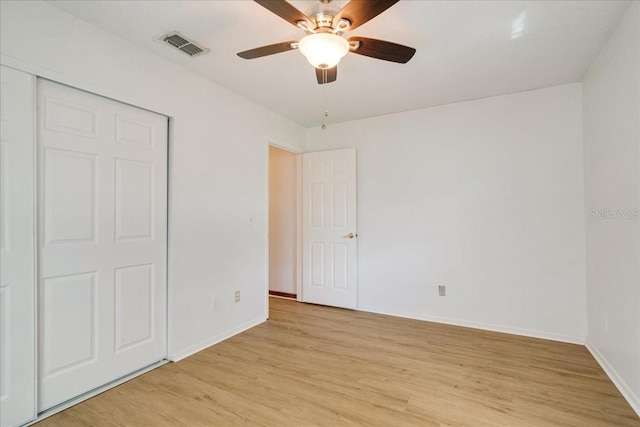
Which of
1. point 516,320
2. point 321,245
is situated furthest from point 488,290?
point 321,245

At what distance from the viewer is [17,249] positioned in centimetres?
174

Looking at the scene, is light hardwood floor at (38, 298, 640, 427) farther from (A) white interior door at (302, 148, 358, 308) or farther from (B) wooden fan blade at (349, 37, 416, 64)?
(B) wooden fan blade at (349, 37, 416, 64)

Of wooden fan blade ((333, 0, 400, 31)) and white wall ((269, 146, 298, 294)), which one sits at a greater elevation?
wooden fan blade ((333, 0, 400, 31))

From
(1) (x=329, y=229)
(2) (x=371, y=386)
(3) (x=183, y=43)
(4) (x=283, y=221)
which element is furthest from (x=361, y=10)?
(4) (x=283, y=221)

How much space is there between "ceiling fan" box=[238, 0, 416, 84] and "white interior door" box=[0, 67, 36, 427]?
4.29ft

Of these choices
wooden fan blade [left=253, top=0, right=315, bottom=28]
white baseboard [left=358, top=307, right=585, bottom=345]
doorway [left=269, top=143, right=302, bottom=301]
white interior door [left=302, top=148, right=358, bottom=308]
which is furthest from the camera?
doorway [left=269, top=143, right=302, bottom=301]

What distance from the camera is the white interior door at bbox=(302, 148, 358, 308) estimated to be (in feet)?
13.2

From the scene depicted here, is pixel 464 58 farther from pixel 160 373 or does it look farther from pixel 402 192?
pixel 160 373

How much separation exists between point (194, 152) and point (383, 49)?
183 cm

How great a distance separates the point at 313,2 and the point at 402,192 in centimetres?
243

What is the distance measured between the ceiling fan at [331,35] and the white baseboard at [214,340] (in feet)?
7.93

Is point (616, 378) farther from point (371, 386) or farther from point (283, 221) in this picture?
point (283, 221)

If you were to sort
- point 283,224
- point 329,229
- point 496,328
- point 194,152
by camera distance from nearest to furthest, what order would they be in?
point 194,152
point 496,328
point 329,229
point 283,224

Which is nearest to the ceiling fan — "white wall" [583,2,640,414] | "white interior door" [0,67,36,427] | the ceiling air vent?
the ceiling air vent
